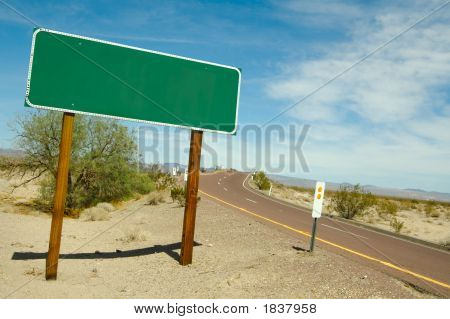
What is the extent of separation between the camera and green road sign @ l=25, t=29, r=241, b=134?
7.58 meters

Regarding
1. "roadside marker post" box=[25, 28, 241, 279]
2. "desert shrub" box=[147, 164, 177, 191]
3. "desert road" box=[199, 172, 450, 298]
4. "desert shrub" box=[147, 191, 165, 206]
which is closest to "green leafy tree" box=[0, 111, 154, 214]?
"desert shrub" box=[147, 191, 165, 206]

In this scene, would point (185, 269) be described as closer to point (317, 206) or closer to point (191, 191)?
point (191, 191)

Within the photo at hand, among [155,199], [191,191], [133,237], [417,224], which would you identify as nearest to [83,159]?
[155,199]

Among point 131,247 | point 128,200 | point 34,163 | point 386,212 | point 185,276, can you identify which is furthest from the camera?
point 386,212

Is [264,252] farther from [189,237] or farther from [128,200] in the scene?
[128,200]

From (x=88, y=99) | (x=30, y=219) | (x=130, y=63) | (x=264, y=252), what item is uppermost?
(x=130, y=63)

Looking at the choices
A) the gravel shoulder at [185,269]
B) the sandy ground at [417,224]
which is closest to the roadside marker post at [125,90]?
the gravel shoulder at [185,269]

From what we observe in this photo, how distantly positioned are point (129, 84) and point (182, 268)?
414cm

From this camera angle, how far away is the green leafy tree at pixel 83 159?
2003 centimetres

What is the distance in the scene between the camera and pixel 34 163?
20.3 metres

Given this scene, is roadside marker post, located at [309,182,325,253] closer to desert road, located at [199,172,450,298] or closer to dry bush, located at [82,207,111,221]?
desert road, located at [199,172,450,298]

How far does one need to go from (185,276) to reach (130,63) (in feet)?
15.0

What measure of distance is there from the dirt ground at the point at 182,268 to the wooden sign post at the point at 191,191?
36 cm

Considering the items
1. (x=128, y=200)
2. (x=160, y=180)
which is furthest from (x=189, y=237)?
(x=160, y=180)
